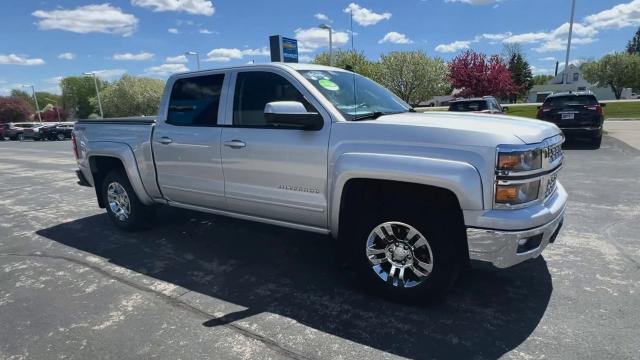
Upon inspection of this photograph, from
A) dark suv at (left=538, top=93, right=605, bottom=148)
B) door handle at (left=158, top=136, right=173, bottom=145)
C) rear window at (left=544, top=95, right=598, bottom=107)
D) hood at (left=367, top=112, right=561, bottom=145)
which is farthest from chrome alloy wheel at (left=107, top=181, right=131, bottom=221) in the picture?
rear window at (left=544, top=95, right=598, bottom=107)

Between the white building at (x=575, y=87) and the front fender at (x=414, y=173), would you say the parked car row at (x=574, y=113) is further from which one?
the white building at (x=575, y=87)

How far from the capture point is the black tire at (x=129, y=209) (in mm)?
5395

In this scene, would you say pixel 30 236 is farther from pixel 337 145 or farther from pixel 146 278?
pixel 337 145

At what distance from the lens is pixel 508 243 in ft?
9.36

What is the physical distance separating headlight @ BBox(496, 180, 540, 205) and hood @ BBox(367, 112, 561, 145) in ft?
0.95

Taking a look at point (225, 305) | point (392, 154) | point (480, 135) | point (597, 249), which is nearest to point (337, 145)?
point (392, 154)

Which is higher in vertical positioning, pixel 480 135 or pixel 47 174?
pixel 480 135

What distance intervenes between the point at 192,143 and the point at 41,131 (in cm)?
3706

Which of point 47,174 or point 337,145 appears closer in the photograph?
point 337,145

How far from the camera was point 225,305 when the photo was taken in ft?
11.5

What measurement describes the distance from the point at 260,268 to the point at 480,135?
2478 mm

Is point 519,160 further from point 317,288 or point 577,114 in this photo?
point 577,114

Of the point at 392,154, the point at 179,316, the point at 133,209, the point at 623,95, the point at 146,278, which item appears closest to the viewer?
the point at 392,154

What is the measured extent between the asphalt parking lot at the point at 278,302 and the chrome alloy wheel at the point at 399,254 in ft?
0.77
